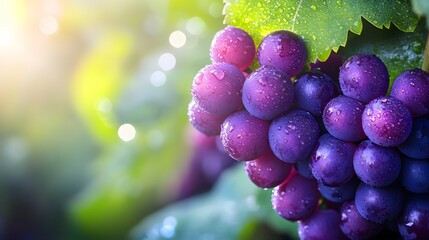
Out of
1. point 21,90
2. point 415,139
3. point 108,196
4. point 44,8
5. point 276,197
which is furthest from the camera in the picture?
point 21,90

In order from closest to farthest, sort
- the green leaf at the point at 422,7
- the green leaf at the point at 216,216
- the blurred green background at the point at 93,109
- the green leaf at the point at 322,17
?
the green leaf at the point at 422,7 < the green leaf at the point at 322,17 < the green leaf at the point at 216,216 < the blurred green background at the point at 93,109

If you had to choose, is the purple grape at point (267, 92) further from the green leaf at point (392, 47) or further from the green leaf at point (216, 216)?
the green leaf at point (216, 216)

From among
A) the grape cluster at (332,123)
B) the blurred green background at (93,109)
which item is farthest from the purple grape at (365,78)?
the blurred green background at (93,109)

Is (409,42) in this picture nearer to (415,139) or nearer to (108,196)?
(415,139)

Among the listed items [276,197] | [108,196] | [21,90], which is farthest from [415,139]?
[21,90]

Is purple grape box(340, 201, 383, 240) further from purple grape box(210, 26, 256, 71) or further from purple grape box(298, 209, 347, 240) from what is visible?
purple grape box(210, 26, 256, 71)
